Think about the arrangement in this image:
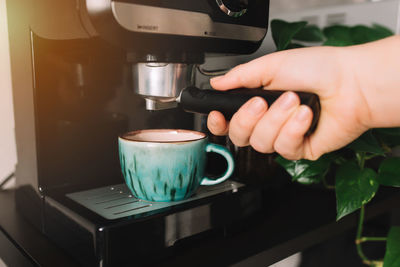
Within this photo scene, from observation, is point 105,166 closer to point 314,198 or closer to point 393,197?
point 314,198

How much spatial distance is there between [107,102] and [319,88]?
30cm

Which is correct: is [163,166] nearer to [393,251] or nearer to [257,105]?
[257,105]

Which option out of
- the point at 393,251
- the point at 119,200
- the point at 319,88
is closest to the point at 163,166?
the point at 119,200

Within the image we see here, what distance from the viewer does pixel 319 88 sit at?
1.33 ft

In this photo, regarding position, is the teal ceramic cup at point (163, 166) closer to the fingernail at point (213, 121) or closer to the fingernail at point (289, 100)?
the fingernail at point (213, 121)

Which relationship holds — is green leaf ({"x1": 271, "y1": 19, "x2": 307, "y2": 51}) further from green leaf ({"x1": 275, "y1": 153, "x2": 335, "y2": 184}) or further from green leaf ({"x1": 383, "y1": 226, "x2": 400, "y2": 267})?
green leaf ({"x1": 383, "y1": 226, "x2": 400, "y2": 267})

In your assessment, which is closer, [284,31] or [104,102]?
[104,102]

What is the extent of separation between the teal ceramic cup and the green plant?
0.18 meters

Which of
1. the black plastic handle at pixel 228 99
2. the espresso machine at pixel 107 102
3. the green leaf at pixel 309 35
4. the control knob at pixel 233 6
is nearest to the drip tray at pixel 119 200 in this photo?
the espresso machine at pixel 107 102

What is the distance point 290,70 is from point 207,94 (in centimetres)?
10

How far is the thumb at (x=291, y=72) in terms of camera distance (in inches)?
→ 15.7

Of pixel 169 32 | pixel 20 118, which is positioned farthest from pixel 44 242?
pixel 169 32

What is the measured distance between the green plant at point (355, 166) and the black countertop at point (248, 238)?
5 centimetres

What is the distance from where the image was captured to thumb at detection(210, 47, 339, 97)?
0.40 metres
